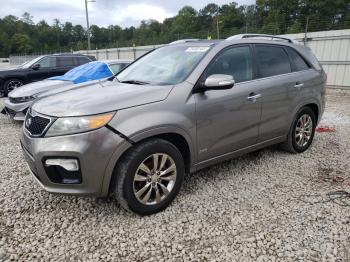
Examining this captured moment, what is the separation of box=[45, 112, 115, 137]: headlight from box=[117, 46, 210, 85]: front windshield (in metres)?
0.90

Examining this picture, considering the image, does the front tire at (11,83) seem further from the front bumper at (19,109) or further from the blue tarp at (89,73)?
the front bumper at (19,109)

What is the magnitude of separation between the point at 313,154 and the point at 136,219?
3.12m

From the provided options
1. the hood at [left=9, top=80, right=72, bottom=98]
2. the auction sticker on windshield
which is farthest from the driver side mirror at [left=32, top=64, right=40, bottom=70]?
the auction sticker on windshield

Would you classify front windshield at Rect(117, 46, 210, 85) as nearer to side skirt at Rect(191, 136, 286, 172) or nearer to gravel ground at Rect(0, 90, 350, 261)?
side skirt at Rect(191, 136, 286, 172)

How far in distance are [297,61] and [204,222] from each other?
2.88 metres

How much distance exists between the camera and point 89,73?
7.12 metres

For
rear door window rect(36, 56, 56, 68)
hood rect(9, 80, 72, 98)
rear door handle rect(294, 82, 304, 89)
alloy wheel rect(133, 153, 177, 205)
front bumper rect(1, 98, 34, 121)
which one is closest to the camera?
alloy wheel rect(133, 153, 177, 205)

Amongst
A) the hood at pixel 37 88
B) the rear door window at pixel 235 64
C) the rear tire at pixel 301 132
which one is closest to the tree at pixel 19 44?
the hood at pixel 37 88

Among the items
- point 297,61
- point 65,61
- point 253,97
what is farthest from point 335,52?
point 65,61

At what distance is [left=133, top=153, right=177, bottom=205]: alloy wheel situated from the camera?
290 cm

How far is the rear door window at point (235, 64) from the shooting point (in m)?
3.42

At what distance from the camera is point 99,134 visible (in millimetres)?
2584

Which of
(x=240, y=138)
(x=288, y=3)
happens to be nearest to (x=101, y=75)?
(x=240, y=138)

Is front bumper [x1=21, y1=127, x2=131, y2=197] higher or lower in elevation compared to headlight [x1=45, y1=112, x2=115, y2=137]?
lower
